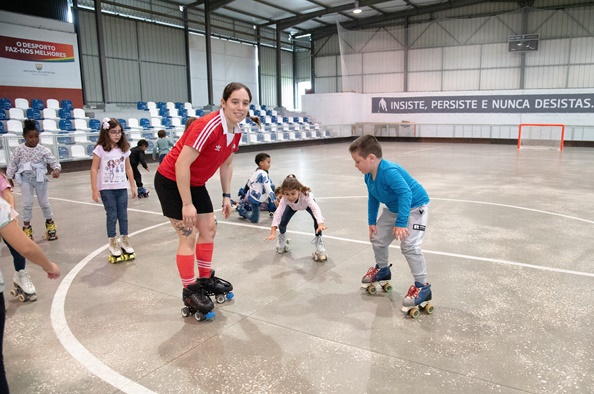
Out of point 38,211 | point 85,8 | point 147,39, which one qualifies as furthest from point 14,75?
point 38,211

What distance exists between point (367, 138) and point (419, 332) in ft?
5.11

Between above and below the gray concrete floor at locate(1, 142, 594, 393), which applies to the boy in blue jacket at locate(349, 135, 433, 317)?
above

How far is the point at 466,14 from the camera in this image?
1043 inches

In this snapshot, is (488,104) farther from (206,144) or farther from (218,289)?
(206,144)

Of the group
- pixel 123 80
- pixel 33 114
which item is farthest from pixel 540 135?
pixel 33 114

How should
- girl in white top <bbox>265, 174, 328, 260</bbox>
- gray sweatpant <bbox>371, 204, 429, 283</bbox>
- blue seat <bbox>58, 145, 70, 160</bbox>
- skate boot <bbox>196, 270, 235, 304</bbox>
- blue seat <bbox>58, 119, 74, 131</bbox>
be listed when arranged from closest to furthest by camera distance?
1. gray sweatpant <bbox>371, 204, 429, 283</bbox>
2. skate boot <bbox>196, 270, 235, 304</bbox>
3. girl in white top <bbox>265, 174, 328, 260</bbox>
4. blue seat <bbox>58, 145, 70, 160</bbox>
5. blue seat <bbox>58, 119, 74, 131</bbox>

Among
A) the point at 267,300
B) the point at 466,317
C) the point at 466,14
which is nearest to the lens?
the point at 466,317

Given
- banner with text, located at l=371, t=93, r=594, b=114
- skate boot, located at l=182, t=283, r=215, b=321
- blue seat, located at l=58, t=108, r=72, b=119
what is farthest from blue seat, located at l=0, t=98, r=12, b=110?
banner with text, located at l=371, t=93, r=594, b=114

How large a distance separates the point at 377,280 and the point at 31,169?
4.79 m

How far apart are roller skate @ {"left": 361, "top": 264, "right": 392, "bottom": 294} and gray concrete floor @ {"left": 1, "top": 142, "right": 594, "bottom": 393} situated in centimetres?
9

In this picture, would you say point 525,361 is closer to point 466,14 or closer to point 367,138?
point 367,138

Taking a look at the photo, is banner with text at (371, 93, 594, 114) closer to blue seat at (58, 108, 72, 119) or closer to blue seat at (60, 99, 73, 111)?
blue seat at (60, 99, 73, 111)

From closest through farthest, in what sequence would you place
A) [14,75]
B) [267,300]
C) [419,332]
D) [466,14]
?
[419,332]
[267,300]
[14,75]
[466,14]

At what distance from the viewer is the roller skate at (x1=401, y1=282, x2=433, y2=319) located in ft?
11.7
